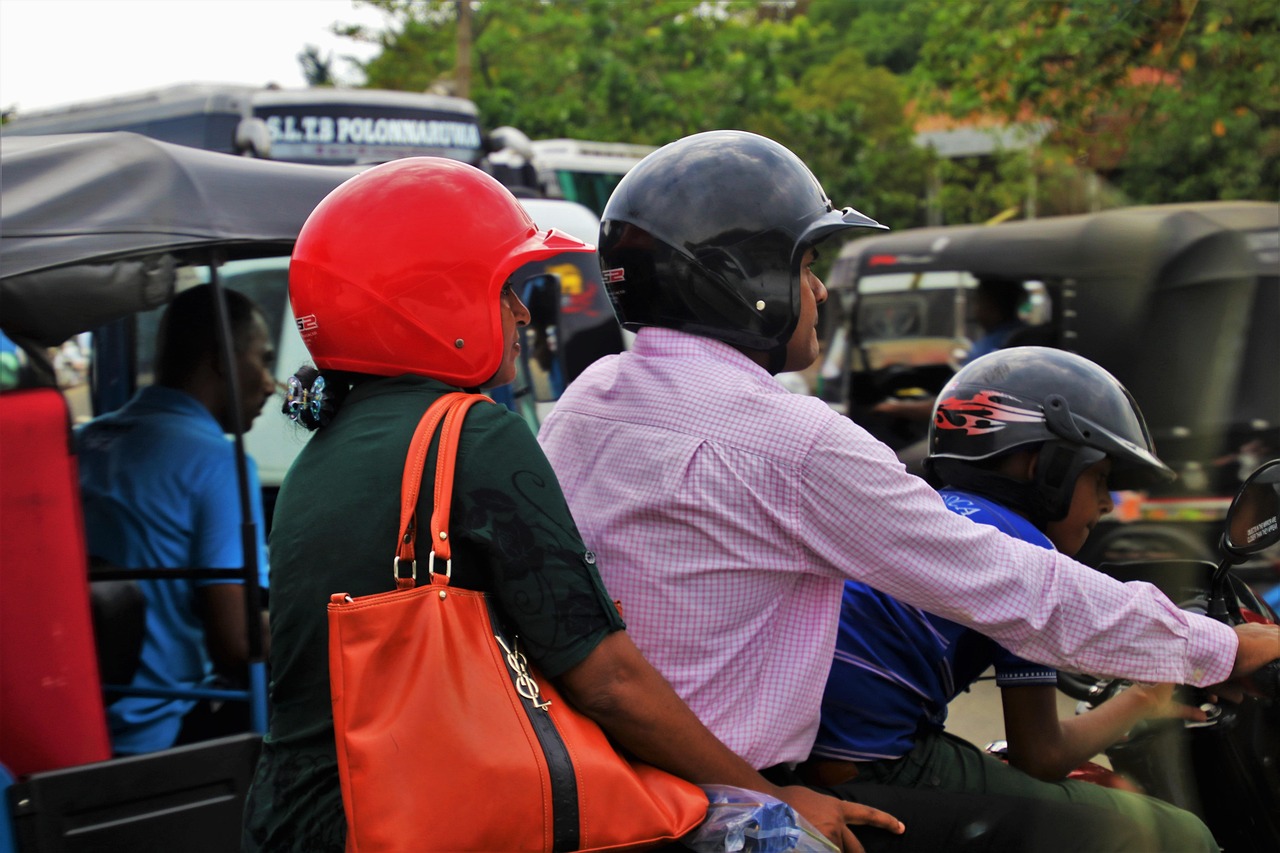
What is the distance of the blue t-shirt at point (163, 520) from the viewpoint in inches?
128

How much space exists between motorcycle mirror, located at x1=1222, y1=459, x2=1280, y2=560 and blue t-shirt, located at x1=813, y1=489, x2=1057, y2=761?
0.95ft

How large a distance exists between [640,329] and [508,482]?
543 millimetres

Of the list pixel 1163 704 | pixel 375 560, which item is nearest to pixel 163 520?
pixel 375 560

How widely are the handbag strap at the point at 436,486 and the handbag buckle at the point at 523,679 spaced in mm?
117

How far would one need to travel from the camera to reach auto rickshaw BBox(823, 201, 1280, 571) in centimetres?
632

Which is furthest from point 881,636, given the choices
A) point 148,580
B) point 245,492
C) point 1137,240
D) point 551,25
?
point 551,25

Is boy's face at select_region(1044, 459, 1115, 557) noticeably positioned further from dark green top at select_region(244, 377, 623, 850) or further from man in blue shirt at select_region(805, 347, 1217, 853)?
dark green top at select_region(244, 377, 623, 850)

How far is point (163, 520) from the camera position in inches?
128

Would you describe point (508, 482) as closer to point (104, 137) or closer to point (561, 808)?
point (561, 808)

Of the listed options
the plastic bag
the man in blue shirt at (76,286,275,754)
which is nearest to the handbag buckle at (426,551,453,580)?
the plastic bag

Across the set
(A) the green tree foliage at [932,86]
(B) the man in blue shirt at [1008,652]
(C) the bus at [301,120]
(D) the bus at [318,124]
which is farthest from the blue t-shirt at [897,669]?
(C) the bus at [301,120]

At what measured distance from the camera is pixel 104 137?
304 centimetres

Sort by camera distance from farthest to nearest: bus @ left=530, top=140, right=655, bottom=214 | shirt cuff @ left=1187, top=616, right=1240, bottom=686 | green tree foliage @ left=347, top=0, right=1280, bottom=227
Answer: bus @ left=530, top=140, right=655, bottom=214
green tree foliage @ left=347, top=0, right=1280, bottom=227
shirt cuff @ left=1187, top=616, right=1240, bottom=686

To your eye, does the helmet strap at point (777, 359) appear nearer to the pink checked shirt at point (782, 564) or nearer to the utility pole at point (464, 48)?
the pink checked shirt at point (782, 564)
